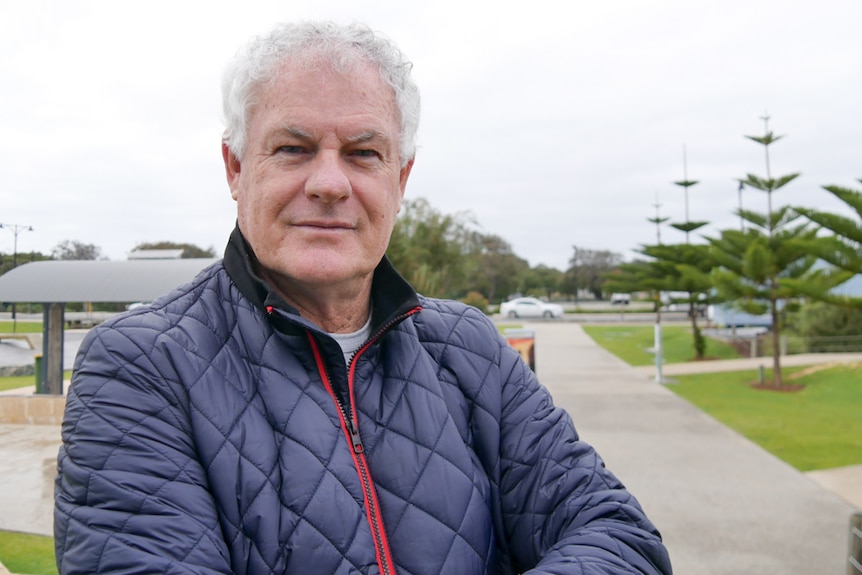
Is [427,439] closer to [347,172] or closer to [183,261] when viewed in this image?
[347,172]

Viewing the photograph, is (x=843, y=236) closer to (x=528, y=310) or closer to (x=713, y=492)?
(x=713, y=492)

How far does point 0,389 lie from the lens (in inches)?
265

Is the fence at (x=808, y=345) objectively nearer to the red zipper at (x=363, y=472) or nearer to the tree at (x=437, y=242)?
the tree at (x=437, y=242)

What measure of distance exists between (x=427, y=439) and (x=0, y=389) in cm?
681

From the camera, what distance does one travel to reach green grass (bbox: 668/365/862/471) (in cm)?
828

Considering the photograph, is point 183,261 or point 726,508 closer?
point 726,508

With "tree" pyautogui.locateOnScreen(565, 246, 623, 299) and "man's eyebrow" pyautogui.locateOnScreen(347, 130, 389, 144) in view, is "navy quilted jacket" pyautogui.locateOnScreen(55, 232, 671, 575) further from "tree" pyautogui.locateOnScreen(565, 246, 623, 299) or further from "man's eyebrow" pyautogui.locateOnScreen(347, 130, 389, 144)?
"tree" pyautogui.locateOnScreen(565, 246, 623, 299)

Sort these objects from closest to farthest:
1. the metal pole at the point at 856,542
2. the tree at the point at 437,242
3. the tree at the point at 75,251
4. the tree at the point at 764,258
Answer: the metal pole at the point at 856,542
the tree at the point at 75,251
the tree at the point at 764,258
the tree at the point at 437,242

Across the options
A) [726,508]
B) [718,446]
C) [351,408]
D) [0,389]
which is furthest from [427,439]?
[718,446]

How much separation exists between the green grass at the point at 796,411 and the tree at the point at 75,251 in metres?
8.03

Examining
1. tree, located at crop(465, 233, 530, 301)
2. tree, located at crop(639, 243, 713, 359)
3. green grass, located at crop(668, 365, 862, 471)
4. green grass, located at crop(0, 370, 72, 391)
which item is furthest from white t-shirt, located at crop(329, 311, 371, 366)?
tree, located at crop(465, 233, 530, 301)

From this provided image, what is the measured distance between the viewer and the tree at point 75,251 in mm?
7617

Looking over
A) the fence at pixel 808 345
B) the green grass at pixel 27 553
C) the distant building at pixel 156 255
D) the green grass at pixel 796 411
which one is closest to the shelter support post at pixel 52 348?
the distant building at pixel 156 255

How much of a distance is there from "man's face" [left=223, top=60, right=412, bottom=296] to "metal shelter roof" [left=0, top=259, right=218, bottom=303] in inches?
296
